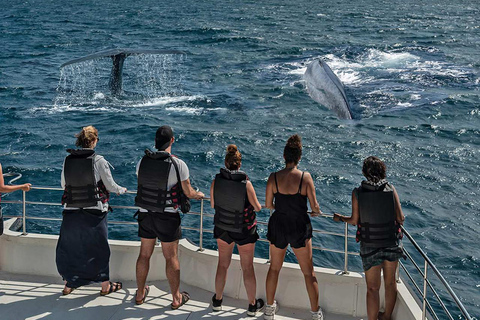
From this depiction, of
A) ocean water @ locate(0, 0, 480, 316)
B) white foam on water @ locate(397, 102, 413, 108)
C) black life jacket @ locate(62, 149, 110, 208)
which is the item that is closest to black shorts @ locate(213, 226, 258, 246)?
black life jacket @ locate(62, 149, 110, 208)

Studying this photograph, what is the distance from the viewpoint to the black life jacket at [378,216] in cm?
731

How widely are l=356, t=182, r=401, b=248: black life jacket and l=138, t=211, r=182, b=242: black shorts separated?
2.26 meters

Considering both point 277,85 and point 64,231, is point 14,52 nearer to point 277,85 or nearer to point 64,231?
point 277,85

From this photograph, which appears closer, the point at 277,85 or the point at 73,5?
the point at 277,85

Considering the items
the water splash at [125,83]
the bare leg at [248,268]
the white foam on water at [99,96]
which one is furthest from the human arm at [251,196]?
the white foam on water at [99,96]

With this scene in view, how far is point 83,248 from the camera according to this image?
824 cm

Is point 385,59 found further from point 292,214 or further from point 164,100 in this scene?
point 292,214

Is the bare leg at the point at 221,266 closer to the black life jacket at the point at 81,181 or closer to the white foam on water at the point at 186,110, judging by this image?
the black life jacket at the point at 81,181

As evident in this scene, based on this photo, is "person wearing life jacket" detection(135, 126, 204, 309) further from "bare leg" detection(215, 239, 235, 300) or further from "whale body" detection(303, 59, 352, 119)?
"whale body" detection(303, 59, 352, 119)

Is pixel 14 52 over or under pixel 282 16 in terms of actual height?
under

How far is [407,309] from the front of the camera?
766 centimetres

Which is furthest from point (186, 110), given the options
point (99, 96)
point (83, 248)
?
point (83, 248)

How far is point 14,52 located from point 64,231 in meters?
42.6

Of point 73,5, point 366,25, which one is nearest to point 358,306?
point 366,25
